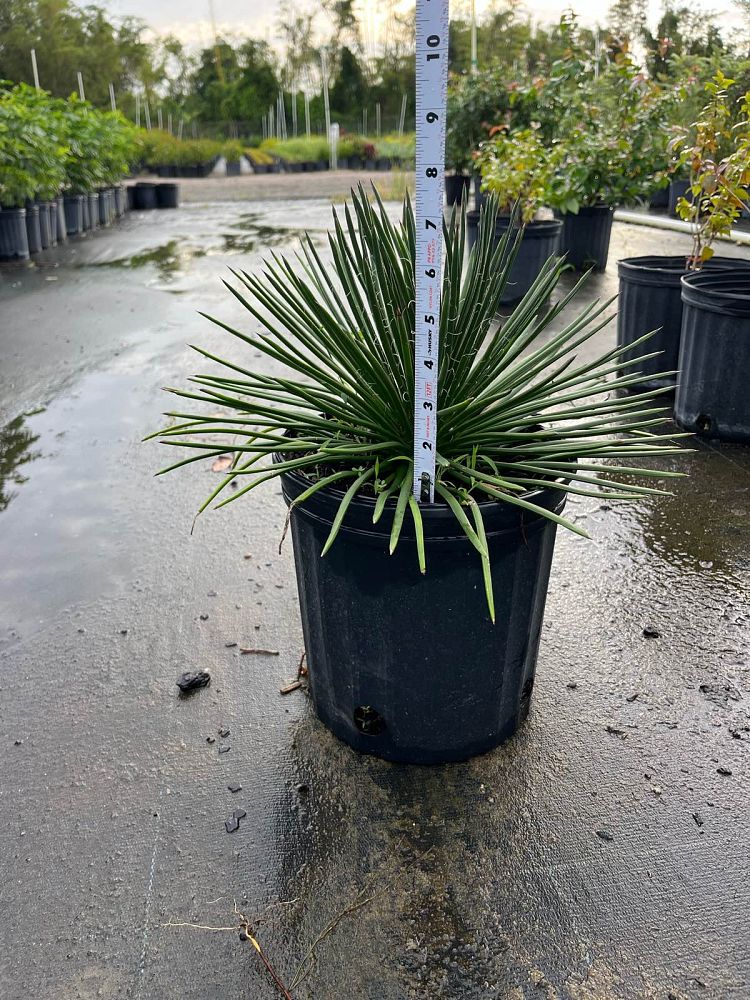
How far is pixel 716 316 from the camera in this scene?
3715 mm

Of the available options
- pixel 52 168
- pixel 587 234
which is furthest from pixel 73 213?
pixel 587 234

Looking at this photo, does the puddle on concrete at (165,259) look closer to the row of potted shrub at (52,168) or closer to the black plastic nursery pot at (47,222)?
the row of potted shrub at (52,168)

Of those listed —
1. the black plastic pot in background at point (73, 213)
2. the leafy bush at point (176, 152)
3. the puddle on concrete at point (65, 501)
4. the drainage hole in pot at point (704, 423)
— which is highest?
the leafy bush at point (176, 152)

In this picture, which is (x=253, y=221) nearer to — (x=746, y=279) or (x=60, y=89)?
(x=746, y=279)

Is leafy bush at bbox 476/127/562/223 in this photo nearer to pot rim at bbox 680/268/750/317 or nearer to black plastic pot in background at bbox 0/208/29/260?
pot rim at bbox 680/268/750/317

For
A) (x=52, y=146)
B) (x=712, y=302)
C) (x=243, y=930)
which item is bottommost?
(x=243, y=930)

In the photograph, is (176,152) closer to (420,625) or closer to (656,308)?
(656,308)

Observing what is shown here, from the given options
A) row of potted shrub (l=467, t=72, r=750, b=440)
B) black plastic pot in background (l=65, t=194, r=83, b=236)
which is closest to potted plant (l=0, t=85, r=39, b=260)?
black plastic pot in background (l=65, t=194, r=83, b=236)

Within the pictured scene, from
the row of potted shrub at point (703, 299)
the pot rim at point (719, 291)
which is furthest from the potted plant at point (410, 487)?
the pot rim at point (719, 291)

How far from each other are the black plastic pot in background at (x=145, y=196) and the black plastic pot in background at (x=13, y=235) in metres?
7.80

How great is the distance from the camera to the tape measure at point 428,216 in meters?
1.44

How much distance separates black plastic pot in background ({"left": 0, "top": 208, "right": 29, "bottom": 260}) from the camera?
9883 mm

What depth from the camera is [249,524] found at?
344 centimetres

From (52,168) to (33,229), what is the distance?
947 millimetres
